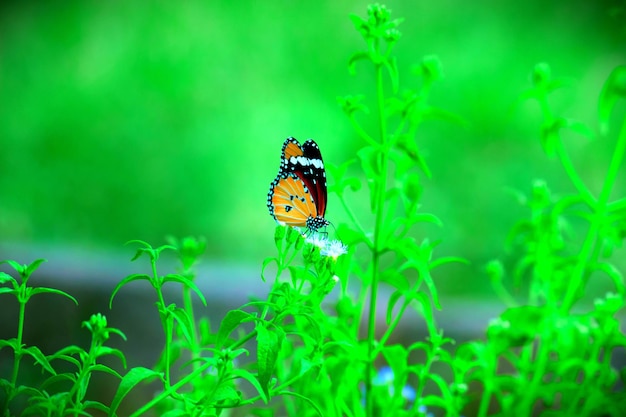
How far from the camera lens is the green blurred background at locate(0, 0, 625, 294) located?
1271mm

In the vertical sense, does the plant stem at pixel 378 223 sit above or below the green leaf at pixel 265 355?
above

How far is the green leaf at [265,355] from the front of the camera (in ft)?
1.11

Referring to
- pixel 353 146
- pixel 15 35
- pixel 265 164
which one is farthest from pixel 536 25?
pixel 15 35

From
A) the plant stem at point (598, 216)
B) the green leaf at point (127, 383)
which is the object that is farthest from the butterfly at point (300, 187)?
the plant stem at point (598, 216)

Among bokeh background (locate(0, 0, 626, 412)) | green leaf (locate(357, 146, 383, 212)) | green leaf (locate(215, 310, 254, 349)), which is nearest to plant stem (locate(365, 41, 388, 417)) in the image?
green leaf (locate(357, 146, 383, 212))

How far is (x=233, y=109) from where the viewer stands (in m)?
1.30

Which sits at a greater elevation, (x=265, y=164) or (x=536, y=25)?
(x=536, y=25)

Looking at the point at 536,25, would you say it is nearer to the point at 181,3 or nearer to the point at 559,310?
the point at 181,3

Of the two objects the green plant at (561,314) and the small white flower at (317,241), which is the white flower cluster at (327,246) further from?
the green plant at (561,314)

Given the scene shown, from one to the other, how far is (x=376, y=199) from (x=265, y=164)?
0.81 meters

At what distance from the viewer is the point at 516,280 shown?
0.63 meters

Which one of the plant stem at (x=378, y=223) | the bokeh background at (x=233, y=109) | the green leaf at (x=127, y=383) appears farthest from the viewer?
the bokeh background at (x=233, y=109)

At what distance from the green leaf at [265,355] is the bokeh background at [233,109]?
34.7 inches

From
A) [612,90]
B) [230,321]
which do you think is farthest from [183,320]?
[612,90]
